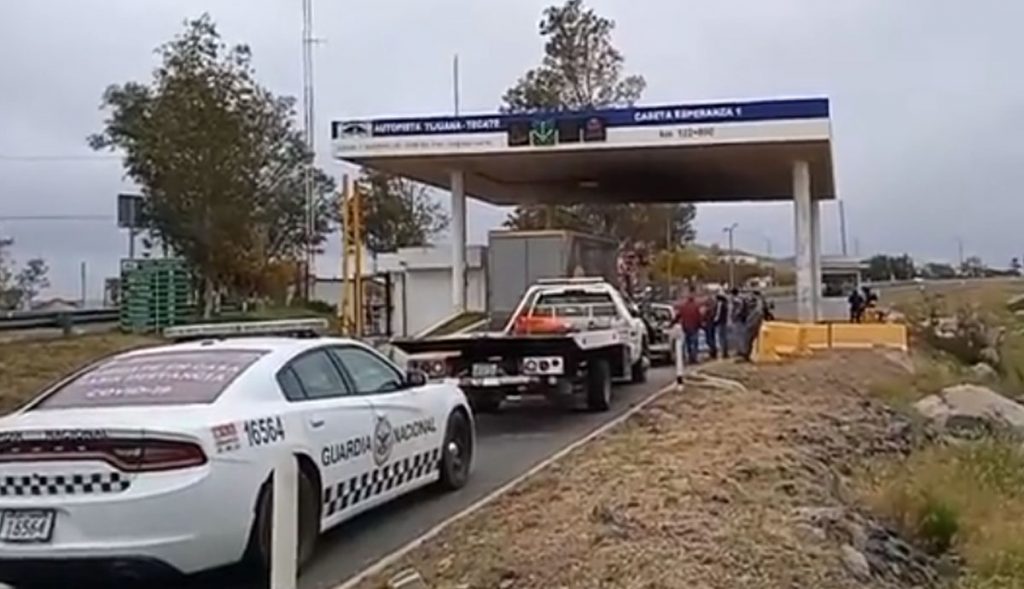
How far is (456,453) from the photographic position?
11758mm

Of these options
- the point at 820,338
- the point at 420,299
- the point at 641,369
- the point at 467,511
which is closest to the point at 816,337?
the point at 820,338

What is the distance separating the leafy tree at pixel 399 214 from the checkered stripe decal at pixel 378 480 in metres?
53.4

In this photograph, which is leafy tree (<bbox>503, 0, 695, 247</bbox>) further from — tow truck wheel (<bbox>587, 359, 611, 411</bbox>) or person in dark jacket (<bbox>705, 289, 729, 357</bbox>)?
tow truck wheel (<bbox>587, 359, 611, 411</bbox>)

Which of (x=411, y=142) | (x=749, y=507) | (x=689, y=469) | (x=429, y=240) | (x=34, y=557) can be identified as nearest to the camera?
(x=34, y=557)

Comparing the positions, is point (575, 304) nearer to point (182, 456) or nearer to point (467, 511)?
point (467, 511)

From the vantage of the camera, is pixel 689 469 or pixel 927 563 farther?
pixel 689 469

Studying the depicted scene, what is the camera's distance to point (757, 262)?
11012 centimetres

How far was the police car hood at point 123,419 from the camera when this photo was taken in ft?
25.1

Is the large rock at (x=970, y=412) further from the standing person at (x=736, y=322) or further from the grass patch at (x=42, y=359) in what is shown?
the grass patch at (x=42, y=359)

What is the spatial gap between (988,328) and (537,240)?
1253 centimetres

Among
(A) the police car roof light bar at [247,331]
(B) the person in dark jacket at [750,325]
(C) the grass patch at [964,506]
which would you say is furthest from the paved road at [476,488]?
(B) the person in dark jacket at [750,325]

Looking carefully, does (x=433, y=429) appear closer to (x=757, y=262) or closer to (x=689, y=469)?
(x=689, y=469)

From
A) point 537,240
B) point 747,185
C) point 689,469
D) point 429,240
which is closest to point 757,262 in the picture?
point 429,240

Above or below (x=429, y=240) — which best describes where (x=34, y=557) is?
below
